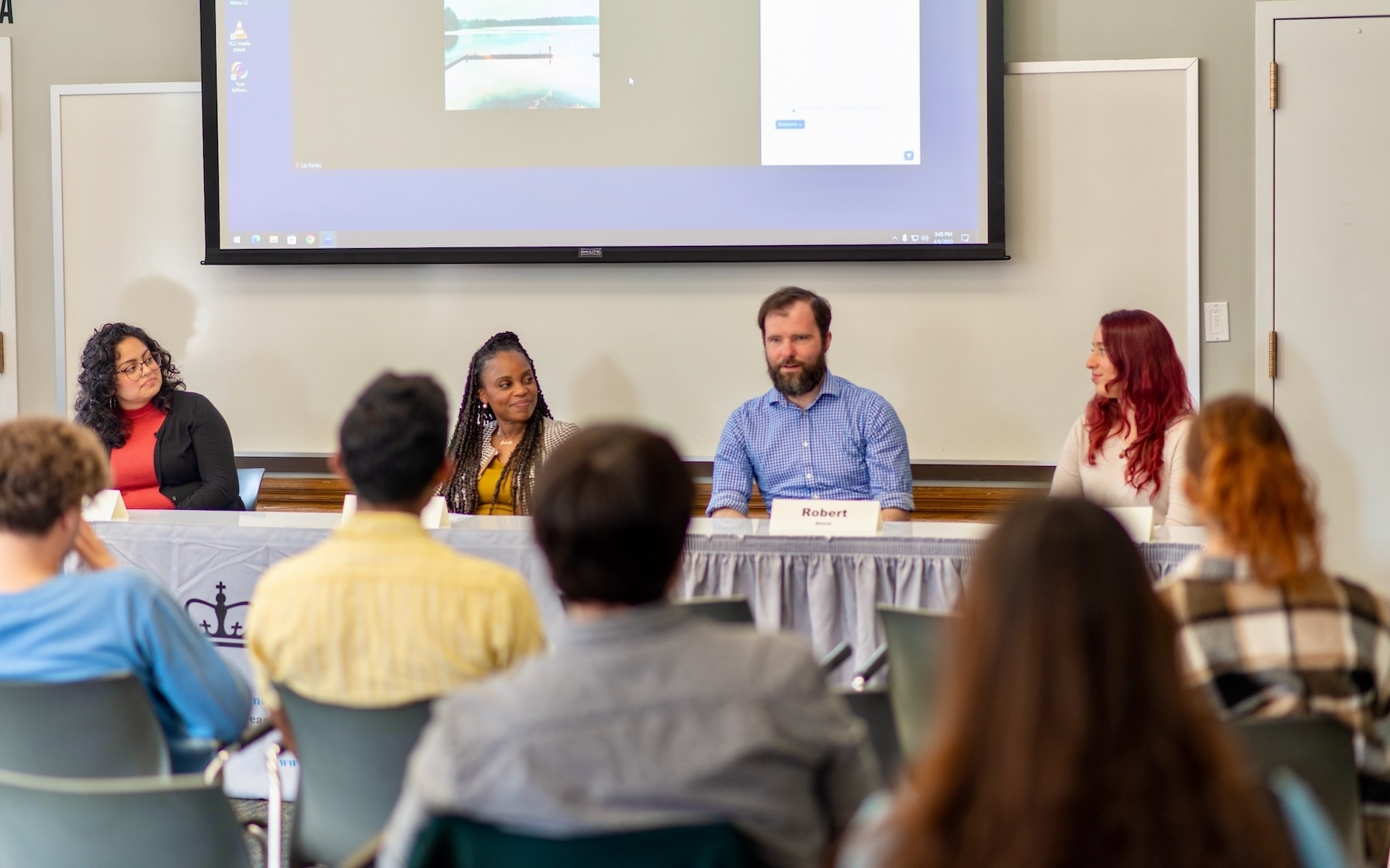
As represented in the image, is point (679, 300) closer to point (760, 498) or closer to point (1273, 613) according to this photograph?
point (760, 498)

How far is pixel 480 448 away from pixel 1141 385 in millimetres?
1801

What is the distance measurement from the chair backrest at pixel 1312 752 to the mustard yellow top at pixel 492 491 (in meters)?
2.27

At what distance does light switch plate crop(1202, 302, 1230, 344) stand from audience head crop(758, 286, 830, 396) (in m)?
1.34

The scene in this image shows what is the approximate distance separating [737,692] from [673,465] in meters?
0.22

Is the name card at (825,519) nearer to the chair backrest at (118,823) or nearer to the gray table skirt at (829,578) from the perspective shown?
the gray table skirt at (829,578)

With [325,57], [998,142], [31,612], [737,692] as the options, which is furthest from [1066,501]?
[325,57]

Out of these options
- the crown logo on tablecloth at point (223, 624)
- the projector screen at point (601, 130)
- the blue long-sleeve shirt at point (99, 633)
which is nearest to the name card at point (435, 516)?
the crown logo on tablecloth at point (223, 624)

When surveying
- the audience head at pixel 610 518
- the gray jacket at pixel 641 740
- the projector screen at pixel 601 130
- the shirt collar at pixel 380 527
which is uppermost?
the projector screen at pixel 601 130

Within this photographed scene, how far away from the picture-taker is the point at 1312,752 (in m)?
1.36

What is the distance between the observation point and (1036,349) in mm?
3883

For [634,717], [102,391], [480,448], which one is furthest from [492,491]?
[634,717]

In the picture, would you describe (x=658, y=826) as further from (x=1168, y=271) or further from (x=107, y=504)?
(x=1168, y=271)

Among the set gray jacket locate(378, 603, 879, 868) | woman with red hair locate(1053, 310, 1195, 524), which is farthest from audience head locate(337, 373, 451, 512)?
woman with red hair locate(1053, 310, 1195, 524)

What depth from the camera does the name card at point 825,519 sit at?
8.30 feet
